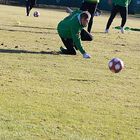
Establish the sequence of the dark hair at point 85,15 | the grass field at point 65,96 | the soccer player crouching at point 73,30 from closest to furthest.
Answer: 1. the grass field at point 65,96
2. the dark hair at point 85,15
3. the soccer player crouching at point 73,30

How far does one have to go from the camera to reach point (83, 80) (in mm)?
10797

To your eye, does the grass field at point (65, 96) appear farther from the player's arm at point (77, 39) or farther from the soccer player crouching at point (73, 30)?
the soccer player crouching at point (73, 30)

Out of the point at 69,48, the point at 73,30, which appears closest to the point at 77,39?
the point at 73,30

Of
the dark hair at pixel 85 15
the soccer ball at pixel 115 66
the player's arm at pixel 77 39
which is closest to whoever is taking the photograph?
the soccer ball at pixel 115 66

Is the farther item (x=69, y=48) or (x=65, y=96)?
(x=69, y=48)

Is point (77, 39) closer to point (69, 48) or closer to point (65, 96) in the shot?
point (69, 48)

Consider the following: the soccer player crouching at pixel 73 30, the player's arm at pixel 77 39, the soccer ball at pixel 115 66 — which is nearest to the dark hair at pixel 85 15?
the soccer player crouching at pixel 73 30

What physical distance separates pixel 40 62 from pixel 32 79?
83.8 inches

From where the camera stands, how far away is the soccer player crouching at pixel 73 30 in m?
13.0

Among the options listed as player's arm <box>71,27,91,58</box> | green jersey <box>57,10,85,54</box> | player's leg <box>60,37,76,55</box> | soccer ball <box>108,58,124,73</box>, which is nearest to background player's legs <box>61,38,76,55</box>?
player's leg <box>60,37,76,55</box>

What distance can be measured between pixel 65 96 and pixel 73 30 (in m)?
4.37

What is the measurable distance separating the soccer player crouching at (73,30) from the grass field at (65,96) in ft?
0.94

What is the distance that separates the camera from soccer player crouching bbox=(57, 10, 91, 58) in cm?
1301

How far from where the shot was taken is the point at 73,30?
44.0 ft
